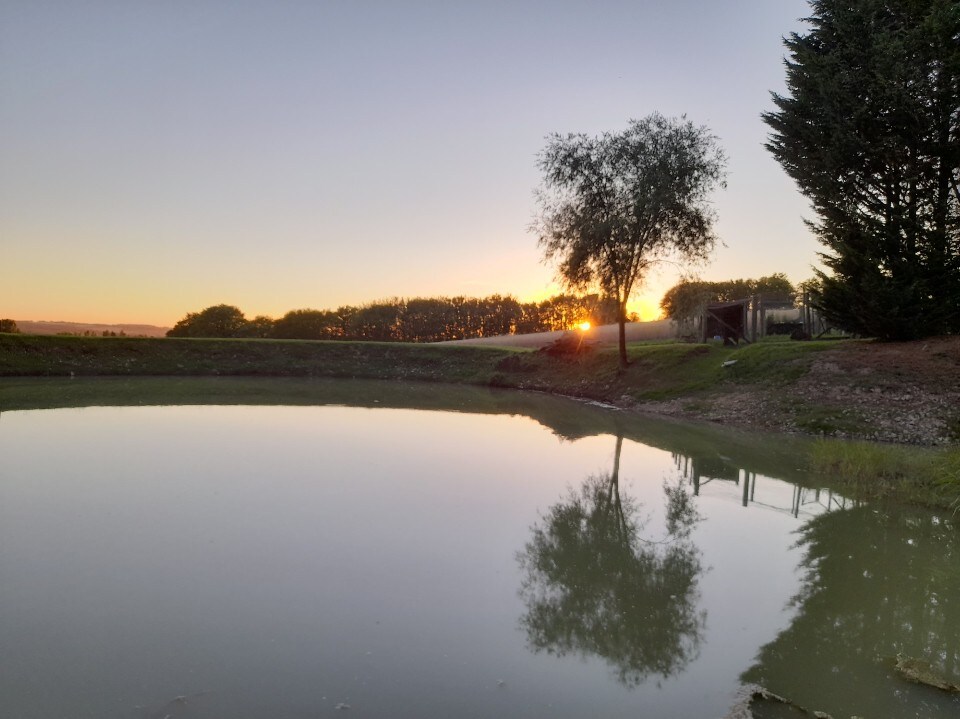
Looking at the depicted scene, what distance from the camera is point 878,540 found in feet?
28.9

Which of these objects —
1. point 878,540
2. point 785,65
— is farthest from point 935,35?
point 878,540

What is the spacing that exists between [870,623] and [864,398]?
1606cm

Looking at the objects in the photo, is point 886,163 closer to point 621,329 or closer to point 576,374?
point 621,329

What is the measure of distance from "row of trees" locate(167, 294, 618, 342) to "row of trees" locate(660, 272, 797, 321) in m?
8.09

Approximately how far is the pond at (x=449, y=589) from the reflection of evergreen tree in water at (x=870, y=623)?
0.09 feet

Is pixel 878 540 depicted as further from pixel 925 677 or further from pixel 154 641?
pixel 154 641

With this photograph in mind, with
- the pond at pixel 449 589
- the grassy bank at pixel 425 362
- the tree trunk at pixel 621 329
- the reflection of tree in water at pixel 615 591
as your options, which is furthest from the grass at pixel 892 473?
the tree trunk at pixel 621 329

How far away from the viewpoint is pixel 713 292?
58.6 m

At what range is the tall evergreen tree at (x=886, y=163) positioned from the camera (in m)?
22.2

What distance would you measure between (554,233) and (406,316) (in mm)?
32787

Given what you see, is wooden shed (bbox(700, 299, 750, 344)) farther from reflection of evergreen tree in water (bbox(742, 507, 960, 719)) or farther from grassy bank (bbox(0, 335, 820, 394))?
Answer: reflection of evergreen tree in water (bbox(742, 507, 960, 719))

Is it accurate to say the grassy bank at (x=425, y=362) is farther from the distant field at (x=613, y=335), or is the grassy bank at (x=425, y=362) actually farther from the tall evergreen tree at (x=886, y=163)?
the distant field at (x=613, y=335)

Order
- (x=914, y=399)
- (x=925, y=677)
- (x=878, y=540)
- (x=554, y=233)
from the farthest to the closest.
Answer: (x=554, y=233), (x=914, y=399), (x=878, y=540), (x=925, y=677)

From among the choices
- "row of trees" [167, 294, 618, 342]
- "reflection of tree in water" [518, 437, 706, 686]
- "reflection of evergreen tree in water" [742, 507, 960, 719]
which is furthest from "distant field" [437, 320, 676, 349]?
"reflection of evergreen tree in water" [742, 507, 960, 719]
